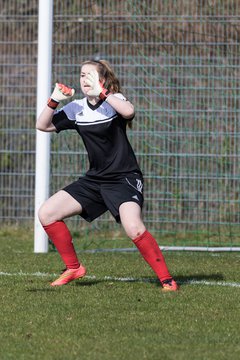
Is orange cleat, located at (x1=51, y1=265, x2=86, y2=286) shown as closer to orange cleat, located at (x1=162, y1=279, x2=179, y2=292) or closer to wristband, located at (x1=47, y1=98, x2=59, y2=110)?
orange cleat, located at (x1=162, y1=279, x2=179, y2=292)

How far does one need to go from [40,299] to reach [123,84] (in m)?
5.93

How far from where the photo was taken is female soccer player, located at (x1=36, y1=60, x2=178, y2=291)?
7215mm

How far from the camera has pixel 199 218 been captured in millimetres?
12180

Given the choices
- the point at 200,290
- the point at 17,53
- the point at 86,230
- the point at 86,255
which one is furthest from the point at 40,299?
the point at 17,53

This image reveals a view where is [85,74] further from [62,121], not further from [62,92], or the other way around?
[62,121]

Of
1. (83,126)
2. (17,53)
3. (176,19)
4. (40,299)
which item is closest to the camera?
(40,299)

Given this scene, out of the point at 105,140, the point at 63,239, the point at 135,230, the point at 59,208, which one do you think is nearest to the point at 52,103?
the point at 105,140

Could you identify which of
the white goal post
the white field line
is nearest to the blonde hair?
the white field line

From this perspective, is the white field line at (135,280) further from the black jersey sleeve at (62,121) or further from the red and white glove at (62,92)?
the red and white glove at (62,92)

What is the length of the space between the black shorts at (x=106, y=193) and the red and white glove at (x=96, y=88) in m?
0.62

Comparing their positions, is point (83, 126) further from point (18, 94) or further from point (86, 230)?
point (18, 94)

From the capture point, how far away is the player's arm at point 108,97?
714cm

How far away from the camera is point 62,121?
7.63m

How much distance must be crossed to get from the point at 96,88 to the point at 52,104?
475 millimetres
